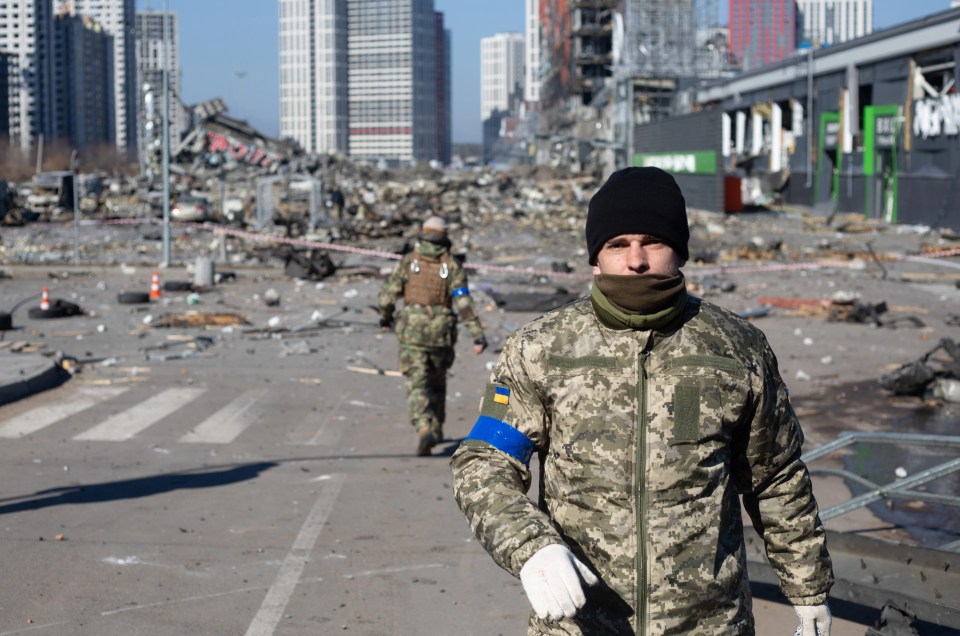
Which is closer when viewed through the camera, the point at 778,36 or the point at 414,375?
the point at 414,375

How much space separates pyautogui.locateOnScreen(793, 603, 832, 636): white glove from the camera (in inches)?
119

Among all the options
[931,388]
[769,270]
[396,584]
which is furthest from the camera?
[769,270]

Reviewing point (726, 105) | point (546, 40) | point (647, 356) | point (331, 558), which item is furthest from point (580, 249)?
point (546, 40)

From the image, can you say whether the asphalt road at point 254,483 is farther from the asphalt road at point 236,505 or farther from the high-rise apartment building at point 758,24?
the high-rise apartment building at point 758,24

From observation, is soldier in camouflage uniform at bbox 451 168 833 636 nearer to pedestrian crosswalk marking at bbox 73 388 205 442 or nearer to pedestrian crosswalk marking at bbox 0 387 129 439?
pedestrian crosswalk marking at bbox 73 388 205 442

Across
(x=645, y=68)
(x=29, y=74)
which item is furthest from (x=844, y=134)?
(x=29, y=74)

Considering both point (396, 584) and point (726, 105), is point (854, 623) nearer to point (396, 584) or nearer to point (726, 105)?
point (396, 584)

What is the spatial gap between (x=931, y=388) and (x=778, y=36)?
561ft

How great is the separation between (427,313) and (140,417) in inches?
135

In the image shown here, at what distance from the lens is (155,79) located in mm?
104312

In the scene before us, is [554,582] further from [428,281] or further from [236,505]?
[428,281]

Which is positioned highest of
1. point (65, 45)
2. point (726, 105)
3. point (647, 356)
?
point (65, 45)

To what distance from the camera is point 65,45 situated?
148 m

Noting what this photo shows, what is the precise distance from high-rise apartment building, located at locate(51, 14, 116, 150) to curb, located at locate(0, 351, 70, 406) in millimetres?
134758
